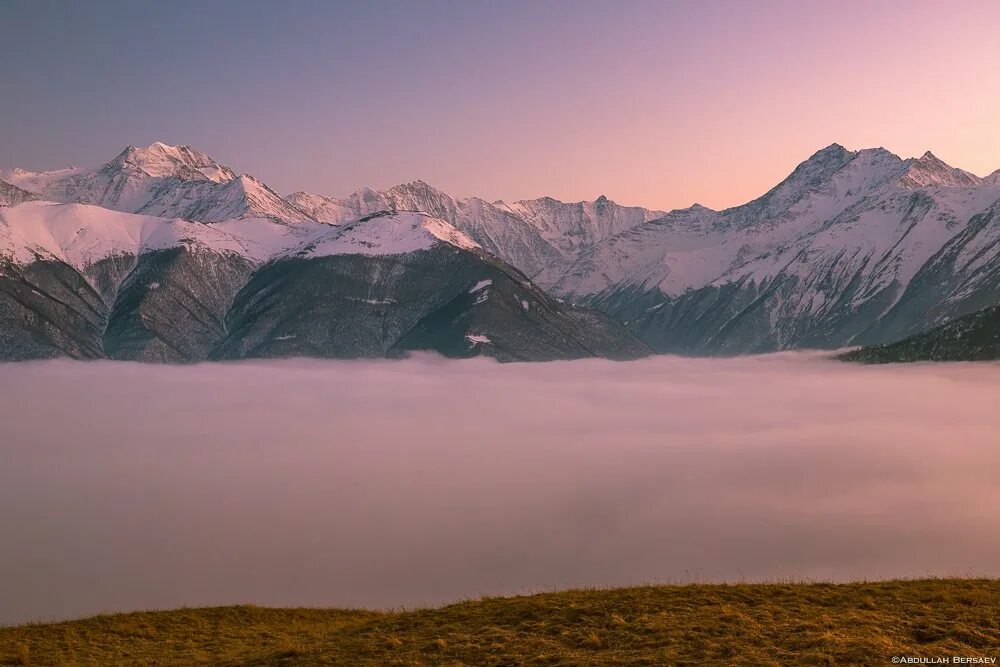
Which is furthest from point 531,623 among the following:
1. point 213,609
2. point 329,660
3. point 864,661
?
point 213,609

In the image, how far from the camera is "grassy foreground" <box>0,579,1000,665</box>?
49.1 meters

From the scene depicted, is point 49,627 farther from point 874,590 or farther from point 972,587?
point 972,587

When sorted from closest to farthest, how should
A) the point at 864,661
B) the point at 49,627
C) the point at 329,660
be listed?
the point at 864,661 → the point at 329,660 → the point at 49,627

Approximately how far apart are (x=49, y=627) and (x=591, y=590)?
53200 millimetres

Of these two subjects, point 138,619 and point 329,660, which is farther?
point 138,619

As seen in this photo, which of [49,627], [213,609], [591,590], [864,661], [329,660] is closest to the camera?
[864,661]

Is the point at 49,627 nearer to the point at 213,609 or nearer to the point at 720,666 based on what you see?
the point at 213,609

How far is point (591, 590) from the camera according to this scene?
243 ft

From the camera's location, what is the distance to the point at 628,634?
54969mm

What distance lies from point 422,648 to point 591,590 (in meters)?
22.3

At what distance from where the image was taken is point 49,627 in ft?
270

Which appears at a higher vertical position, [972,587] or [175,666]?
[972,587]

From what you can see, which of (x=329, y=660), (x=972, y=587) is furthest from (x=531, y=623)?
(x=972, y=587)

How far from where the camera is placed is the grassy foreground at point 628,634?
4912 cm
